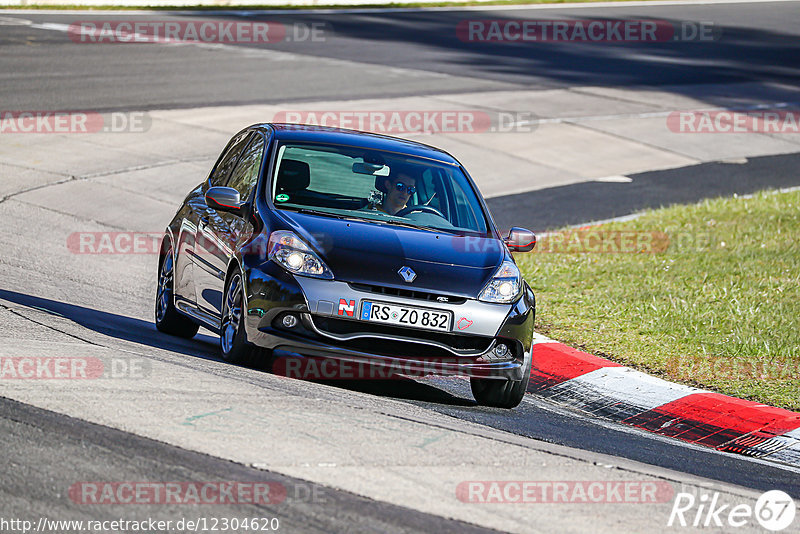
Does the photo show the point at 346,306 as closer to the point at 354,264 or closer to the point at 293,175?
the point at 354,264

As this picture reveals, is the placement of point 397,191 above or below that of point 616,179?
above

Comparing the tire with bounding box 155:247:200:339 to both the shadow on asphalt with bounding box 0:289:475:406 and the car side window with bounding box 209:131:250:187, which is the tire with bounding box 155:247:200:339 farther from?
the car side window with bounding box 209:131:250:187

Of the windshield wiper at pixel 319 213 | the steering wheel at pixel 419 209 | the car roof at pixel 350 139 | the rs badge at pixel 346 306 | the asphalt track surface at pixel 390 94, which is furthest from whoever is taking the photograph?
the car roof at pixel 350 139

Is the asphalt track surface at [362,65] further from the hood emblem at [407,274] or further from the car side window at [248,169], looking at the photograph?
the hood emblem at [407,274]

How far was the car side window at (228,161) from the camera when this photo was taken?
28.5ft

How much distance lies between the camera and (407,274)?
681 centimetres

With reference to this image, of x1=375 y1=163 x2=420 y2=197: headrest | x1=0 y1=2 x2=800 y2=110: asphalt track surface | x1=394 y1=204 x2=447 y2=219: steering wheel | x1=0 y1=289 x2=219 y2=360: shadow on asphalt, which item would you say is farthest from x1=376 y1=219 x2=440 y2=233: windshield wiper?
x1=0 y1=2 x2=800 y2=110: asphalt track surface

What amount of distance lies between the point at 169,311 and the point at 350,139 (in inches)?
73.4

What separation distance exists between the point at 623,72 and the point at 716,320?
18637mm

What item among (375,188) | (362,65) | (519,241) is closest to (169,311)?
(375,188)

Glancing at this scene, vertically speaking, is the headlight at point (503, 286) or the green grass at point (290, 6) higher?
the green grass at point (290, 6)

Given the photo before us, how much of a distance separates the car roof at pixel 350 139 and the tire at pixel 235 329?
1339mm

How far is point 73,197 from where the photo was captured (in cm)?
1365

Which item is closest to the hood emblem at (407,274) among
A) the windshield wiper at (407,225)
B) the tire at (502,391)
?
the windshield wiper at (407,225)
